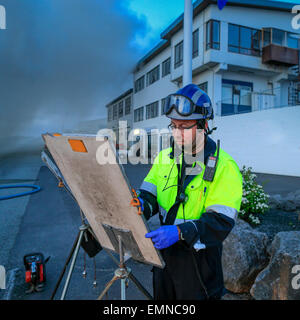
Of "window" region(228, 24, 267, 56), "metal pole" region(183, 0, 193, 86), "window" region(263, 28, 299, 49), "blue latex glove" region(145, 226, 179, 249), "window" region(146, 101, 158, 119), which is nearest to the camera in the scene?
"blue latex glove" region(145, 226, 179, 249)

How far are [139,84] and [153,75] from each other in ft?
12.7

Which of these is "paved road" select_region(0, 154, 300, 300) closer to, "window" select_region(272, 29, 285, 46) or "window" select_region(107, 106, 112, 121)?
"window" select_region(272, 29, 285, 46)

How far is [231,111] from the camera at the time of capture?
52.4 feet

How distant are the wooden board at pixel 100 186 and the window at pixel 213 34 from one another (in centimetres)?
1662

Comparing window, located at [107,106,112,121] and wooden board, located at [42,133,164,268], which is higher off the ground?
window, located at [107,106,112,121]

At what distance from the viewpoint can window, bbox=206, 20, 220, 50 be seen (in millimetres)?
15656

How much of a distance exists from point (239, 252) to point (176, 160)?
1665 mm

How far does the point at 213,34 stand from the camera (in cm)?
1580

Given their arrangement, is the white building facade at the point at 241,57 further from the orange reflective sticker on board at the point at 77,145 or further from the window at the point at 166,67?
the orange reflective sticker on board at the point at 77,145

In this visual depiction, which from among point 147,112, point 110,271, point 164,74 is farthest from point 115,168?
point 147,112

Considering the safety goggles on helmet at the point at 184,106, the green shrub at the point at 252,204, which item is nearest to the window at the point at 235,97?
the green shrub at the point at 252,204

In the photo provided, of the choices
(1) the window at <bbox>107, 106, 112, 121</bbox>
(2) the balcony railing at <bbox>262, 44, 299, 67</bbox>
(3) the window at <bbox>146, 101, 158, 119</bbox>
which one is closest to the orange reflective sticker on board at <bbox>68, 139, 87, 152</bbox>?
(2) the balcony railing at <bbox>262, 44, 299, 67</bbox>

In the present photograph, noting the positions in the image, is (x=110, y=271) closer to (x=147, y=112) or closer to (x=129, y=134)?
(x=147, y=112)

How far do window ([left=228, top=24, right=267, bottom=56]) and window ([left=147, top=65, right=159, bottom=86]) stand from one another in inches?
343
